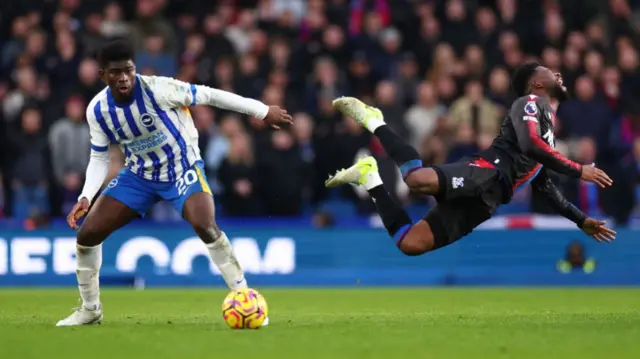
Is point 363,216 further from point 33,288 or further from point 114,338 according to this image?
point 114,338

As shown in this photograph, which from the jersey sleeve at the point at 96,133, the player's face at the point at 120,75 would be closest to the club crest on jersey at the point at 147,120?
the player's face at the point at 120,75

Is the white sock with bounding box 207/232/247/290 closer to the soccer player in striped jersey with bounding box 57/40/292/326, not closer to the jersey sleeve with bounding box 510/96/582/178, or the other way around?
the soccer player in striped jersey with bounding box 57/40/292/326

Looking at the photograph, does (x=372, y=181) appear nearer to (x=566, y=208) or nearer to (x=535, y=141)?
(x=535, y=141)

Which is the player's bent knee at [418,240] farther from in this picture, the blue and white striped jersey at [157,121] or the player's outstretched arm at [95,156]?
the player's outstretched arm at [95,156]

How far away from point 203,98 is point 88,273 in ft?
5.80

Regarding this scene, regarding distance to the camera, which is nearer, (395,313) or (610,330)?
(610,330)

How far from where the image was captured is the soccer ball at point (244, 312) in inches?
379

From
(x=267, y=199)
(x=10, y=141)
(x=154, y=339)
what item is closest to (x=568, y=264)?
(x=267, y=199)

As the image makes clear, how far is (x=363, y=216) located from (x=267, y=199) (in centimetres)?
146

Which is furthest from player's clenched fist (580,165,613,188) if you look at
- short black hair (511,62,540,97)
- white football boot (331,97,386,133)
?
white football boot (331,97,386,133)

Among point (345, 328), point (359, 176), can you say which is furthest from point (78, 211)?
point (359, 176)

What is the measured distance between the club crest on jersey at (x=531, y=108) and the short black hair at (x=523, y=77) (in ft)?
1.67

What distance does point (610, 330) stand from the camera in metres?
9.34

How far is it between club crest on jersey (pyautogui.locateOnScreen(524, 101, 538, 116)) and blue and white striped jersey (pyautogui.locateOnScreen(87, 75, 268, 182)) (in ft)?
7.34
